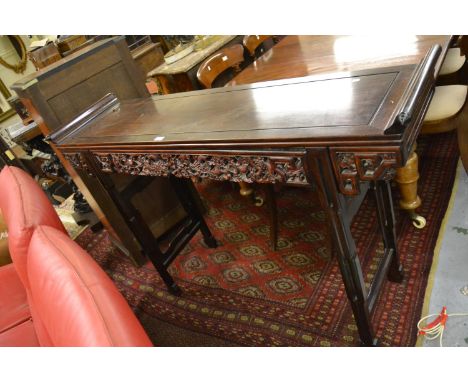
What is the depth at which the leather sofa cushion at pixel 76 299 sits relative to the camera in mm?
738

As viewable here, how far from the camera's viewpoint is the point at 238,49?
90.7 inches

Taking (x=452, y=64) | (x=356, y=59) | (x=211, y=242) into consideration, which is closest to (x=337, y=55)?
(x=356, y=59)

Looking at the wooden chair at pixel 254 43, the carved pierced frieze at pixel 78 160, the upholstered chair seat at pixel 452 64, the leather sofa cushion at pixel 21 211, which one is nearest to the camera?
the leather sofa cushion at pixel 21 211

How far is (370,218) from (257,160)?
1274 millimetres

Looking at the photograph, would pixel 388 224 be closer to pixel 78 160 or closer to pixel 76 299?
pixel 76 299

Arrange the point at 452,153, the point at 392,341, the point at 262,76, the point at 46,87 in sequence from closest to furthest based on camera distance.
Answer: the point at 392,341 < the point at 46,87 < the point at 262,76 < the point at 452,153

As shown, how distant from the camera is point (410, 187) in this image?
5.46 feet

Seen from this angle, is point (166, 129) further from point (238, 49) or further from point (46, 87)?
point (238, 49)

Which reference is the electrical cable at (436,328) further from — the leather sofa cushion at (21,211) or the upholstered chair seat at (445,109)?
the leather sofa cushion at (21,211)

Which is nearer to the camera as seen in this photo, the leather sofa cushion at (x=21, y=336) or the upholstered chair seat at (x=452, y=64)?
the leather sofa cushion at (x=21, y=336)

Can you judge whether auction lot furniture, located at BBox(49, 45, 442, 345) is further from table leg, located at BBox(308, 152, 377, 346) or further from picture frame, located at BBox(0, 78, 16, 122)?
picture frame, located at BBox(0, 78, 16, 122)

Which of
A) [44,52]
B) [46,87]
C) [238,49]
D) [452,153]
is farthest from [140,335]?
[44,52]

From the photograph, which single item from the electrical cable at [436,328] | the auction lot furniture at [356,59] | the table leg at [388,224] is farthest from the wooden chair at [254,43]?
the electrical cable at [436,328]

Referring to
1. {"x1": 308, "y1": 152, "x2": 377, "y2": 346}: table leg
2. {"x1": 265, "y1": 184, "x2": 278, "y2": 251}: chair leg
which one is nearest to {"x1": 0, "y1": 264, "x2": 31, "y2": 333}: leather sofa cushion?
{"x1": 265, "y1": 184, "x2": 278, "y2": 251}: chair leg
